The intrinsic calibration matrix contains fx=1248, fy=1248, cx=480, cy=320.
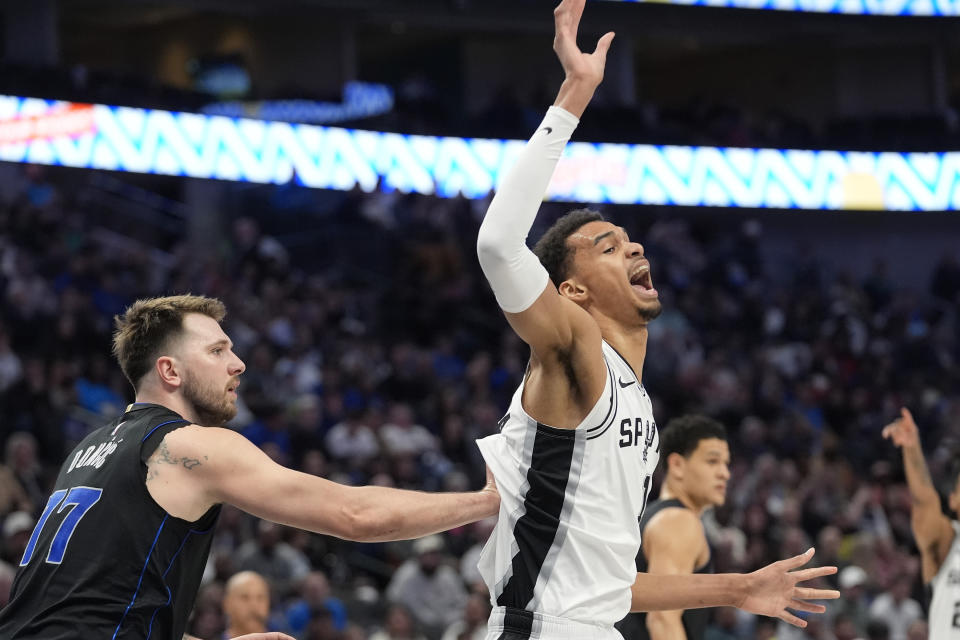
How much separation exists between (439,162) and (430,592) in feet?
35.7

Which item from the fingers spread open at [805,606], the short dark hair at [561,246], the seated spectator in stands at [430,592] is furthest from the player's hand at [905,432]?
the seated spectator in stands at [430,592]

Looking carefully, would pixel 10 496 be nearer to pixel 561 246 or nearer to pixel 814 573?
pixel 561 246

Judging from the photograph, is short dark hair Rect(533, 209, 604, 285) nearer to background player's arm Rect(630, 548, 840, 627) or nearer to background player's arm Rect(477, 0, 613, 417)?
background player's arm Rect(477, 0, 613, 417)

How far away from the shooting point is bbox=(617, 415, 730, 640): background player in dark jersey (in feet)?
19.5

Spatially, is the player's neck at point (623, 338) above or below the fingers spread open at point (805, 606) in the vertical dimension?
above

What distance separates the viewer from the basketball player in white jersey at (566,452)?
149 inches

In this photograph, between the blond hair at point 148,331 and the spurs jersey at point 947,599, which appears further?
the spurs jersey at point 947,599

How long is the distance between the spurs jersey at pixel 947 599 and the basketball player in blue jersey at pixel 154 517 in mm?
3944

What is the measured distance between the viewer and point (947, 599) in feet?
22.5

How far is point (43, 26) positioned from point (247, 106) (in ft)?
12.1

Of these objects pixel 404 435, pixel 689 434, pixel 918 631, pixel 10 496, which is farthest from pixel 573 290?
pixel 404 435

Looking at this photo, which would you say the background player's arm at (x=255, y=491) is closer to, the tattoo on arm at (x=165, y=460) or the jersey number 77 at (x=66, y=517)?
the tattoo on arm at (x=165, y=460)

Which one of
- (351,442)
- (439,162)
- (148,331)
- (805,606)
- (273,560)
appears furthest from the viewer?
(439,162)

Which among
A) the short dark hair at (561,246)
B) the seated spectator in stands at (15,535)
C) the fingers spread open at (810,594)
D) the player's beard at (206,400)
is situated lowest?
the fingers spread open at (810,594)
